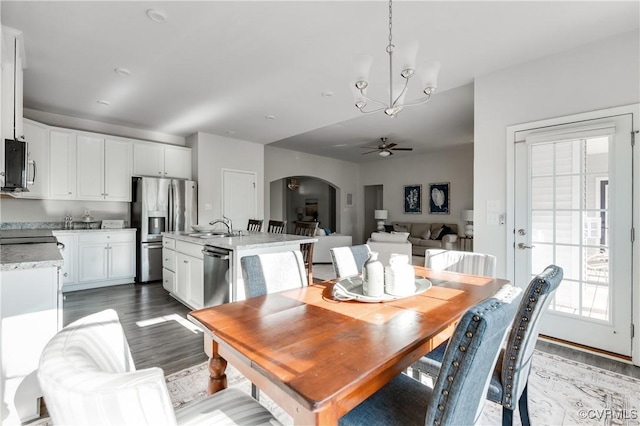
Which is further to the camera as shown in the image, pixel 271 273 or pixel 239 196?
pixel 239 196

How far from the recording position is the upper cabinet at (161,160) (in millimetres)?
5085

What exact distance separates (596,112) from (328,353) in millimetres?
3041

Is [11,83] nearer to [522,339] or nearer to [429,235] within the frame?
[522,339]

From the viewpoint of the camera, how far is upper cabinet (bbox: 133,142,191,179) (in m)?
5.08

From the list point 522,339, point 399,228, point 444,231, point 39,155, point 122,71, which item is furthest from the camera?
point 399,228

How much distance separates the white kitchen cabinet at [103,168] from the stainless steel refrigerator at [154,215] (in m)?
0.20

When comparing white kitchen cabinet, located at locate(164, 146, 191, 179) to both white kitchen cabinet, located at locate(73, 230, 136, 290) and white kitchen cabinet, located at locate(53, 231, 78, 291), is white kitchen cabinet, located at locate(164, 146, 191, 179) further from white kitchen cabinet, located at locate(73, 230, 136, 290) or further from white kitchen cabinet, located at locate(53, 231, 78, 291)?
white kitchen cabinet, located at locate(53, 231, 78, 291)

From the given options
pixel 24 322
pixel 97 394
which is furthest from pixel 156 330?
pixel 97 394

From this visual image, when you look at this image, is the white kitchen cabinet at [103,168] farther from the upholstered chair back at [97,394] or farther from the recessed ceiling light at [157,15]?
the upholstered chair back at [97,394]

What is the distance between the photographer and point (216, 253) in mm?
3000

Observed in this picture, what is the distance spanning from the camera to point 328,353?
99 centimetres

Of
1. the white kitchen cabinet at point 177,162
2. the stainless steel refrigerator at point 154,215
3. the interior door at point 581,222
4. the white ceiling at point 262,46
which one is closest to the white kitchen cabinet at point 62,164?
the white ceiling at point 262,46

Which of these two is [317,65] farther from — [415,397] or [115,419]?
[115,419]

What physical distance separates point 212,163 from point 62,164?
214 centimetres
